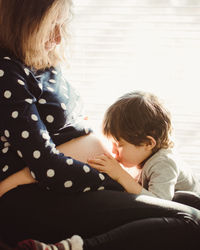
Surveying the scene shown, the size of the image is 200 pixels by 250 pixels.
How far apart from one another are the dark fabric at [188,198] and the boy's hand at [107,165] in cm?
26

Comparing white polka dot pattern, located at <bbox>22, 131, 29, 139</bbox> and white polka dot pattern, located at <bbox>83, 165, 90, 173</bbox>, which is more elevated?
white polka dot pattern, located at <bbox>22, 131, 29, 139</bbox>

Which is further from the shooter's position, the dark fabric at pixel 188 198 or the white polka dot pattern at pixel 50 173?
the dark fabric at pixel 188 198

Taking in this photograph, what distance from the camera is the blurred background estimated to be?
144 cm

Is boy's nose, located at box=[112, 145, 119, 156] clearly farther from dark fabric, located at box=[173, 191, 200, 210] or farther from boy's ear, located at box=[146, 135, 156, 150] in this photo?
dark fabric, located at box=[173, 191, 200, 210]

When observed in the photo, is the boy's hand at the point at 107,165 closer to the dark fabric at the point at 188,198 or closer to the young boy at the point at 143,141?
the young boy at the point at 143,141

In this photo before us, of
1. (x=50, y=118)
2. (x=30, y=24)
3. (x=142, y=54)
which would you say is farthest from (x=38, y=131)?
(x=142, y=54)

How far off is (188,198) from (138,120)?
0.36 meters

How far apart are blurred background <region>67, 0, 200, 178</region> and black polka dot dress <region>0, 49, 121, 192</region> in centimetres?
39

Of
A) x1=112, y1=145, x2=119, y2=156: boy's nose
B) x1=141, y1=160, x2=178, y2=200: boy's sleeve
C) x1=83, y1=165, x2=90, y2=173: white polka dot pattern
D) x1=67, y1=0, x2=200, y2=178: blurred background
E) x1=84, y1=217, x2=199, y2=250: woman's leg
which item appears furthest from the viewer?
x1=67, y1=0, x2=200, y2=178: blurred background

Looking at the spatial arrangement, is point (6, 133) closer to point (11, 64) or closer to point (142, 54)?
point (11, 64)

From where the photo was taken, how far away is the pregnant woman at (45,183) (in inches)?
36.3

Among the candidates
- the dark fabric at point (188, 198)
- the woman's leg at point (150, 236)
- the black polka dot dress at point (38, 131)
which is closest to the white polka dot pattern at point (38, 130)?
the black polka dot dress at point (38, 131)

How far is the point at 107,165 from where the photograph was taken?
1.10 m

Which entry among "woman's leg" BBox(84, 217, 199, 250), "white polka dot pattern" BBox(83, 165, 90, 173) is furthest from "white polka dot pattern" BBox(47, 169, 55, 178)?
"woman's leg" BBox(84, 217, 199, 250)
